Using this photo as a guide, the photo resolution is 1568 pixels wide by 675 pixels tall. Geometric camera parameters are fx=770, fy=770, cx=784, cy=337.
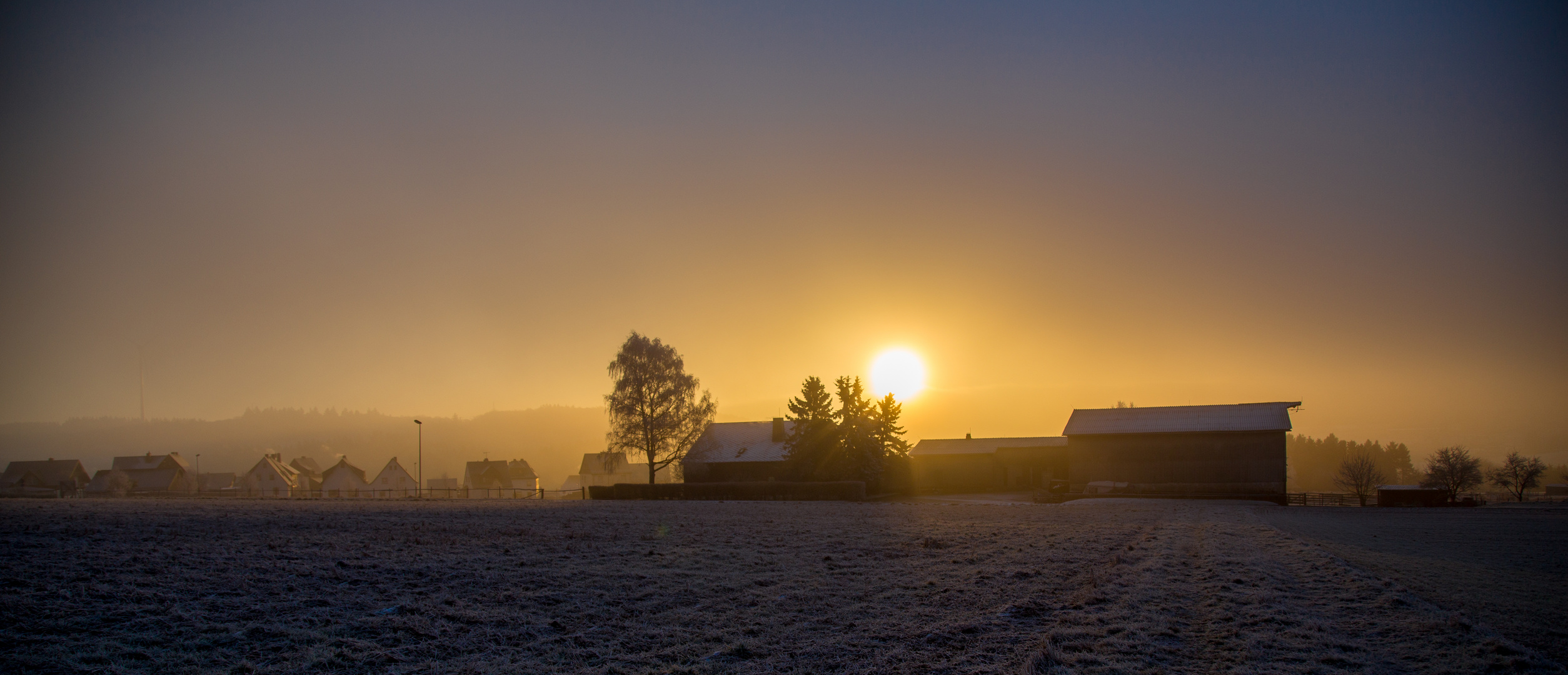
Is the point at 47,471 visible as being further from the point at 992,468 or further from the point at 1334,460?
the point at 1334,460

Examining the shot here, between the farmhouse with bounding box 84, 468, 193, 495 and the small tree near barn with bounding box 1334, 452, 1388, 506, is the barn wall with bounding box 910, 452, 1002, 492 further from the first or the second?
the farmhouse with bounding box 84, 468, 193, 495

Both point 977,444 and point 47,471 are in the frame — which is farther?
point 47,471

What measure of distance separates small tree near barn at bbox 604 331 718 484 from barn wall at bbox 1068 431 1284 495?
3092 centimetres

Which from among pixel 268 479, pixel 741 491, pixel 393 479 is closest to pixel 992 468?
pixel 741 491

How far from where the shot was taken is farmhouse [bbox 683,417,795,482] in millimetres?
60188

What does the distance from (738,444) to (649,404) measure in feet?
26.5

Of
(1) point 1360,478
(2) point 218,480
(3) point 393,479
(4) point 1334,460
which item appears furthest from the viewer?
(4) point 1334,460

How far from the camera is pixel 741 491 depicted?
50.9 meters

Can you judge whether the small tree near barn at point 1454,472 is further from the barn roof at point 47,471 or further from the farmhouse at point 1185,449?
the barn roof at point 47,471

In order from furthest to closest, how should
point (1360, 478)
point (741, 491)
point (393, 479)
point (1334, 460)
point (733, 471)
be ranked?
point (1334, 460)
point (393, 479)
point (1360, 478)
point (733, 471)
point (741, 491)

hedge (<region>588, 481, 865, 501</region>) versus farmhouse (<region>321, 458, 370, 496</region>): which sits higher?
hedge (<region>588, 481, 865, 501</region>)

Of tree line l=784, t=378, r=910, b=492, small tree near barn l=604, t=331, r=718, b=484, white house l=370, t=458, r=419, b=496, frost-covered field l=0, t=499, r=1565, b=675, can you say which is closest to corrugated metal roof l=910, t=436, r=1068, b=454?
tree line l=784, t=378, r=910, b=492

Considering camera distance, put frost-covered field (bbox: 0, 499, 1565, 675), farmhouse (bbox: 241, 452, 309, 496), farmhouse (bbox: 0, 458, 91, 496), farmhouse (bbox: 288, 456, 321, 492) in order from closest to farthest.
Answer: frost-covered field (bbox: 0, 499, 1565, 675) → farmhouse (bbox: 0, 458, 91, 496) → farmhouse (bbox: 241, 452, 309, 496) → farmhouse (bbox: 288, 456, 321, 492)

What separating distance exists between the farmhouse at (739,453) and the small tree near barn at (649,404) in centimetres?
239
